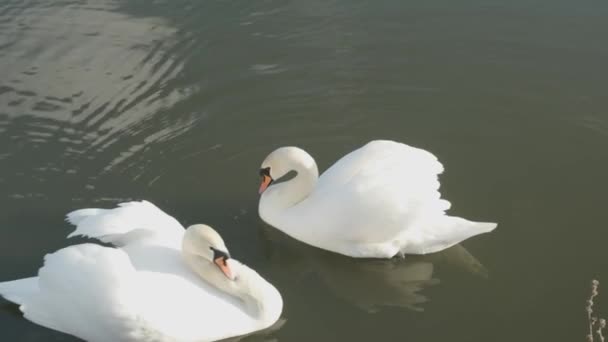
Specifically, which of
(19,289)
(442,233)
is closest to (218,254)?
(19,289)

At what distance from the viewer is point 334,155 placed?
7891 mm

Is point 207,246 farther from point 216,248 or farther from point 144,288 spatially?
point 144,288

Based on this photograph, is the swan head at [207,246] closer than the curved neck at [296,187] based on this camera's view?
Yes

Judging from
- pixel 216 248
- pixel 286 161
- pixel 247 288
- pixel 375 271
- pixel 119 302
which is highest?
pixel 286 161

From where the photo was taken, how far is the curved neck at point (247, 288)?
5.92m

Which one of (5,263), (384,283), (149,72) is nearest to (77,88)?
(149,72)

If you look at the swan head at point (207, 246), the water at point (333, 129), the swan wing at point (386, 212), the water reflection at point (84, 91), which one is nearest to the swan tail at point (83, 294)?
the water at point (333, 129)

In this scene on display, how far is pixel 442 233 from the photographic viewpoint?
6582mm

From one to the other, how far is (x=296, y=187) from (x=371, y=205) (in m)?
0.70

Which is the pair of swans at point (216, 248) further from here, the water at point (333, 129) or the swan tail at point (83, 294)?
the water at point (333, 129)

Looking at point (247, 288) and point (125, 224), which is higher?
point (125, 224)

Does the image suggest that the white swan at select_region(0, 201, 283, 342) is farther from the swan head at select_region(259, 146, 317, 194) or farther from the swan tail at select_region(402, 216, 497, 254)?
the swan tail at select_region(402, 216, 497, 254)

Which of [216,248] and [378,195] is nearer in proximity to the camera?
[216,248]

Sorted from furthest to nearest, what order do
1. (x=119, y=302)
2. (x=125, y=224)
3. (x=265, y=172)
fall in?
(x=265, y=172), (x=125, y=224), (x=119, y=302)
